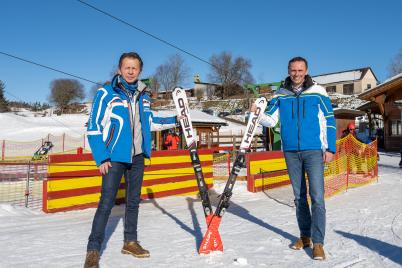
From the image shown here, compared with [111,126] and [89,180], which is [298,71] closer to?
[111,126]

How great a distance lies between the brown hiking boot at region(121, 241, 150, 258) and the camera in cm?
369

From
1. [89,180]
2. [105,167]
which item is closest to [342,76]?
[89,180]

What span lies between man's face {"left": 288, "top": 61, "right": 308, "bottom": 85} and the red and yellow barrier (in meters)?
3.14

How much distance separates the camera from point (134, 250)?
3717 millimetres

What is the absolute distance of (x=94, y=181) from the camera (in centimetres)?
707

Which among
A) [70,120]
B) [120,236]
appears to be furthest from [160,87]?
[120,236]

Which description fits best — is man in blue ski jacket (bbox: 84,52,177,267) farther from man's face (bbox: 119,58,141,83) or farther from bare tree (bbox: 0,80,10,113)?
bare tree (bbox: 0,80,10,113)

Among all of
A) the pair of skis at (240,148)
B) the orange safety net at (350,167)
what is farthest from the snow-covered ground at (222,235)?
the orange safety net at (350,167)

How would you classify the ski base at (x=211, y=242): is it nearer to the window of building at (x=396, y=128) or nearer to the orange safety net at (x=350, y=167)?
the orange safety net at (x=350, y=167)

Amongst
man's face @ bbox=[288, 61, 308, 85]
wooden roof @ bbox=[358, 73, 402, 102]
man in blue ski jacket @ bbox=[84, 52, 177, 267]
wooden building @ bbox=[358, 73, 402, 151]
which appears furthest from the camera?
wooden building @ bbox=[358, 73, 402, 151]

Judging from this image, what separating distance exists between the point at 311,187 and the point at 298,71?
1.17 m

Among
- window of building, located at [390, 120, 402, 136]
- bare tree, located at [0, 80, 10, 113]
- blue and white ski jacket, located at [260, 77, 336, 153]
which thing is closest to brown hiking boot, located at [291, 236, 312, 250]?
blue and white ski jacket, located at [260, 77, 336, 153]

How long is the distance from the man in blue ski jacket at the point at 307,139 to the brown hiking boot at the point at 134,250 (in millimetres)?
1533

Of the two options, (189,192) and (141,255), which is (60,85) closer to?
(189,192)
